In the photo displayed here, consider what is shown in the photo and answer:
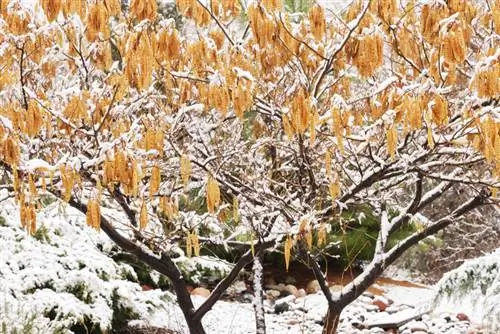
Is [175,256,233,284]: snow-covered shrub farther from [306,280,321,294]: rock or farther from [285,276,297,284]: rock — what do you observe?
[285,276,297,284]: rock

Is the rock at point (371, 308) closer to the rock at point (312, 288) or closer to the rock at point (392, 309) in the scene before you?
the rock at point (392, 309)

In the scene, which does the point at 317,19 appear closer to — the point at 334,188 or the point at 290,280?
the point at 334,188

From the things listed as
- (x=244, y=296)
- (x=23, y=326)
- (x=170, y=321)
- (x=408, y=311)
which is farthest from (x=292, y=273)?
(x=23, y=326)

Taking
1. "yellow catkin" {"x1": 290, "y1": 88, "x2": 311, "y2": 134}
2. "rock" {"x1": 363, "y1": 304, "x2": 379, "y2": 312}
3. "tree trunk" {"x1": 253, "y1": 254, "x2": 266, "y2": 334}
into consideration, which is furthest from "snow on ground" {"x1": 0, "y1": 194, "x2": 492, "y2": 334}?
"yellow catkin" {"x1": 290, "y1": 88, "x2": 311, "y2": 134}

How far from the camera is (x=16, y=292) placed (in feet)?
15.9

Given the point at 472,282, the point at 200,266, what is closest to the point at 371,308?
the point at 200,266

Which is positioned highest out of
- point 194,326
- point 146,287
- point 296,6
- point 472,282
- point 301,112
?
point 296,6

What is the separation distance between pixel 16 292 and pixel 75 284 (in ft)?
1.48

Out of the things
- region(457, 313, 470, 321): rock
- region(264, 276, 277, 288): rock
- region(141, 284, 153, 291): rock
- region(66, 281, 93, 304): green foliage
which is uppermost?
region(264, 276, 277, 288): rock

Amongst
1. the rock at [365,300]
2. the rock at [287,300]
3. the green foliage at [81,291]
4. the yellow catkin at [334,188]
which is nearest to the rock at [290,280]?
the rock at [287,300]

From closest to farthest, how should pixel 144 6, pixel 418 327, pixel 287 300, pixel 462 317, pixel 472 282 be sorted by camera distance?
pixel 144 6
pixel 472 282
pixel 418 327
pixel 462 317
pixel 287 300

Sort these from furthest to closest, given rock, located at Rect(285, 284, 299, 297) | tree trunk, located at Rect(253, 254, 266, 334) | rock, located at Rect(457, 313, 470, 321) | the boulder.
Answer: rock, located at Rect(285, 284, 299, 297)
the boulder
rock, located at Rect(457, 313, 470, 321)
tree trunk, located at Rect(253, 254, 266, 334)

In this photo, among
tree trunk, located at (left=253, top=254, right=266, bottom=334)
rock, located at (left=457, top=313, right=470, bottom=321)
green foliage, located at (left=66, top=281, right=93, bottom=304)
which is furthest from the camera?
rock, located at (left=457, top=313, right=470, bottom=321)

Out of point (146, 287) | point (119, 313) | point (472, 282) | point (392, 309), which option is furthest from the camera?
point (392, 309)
